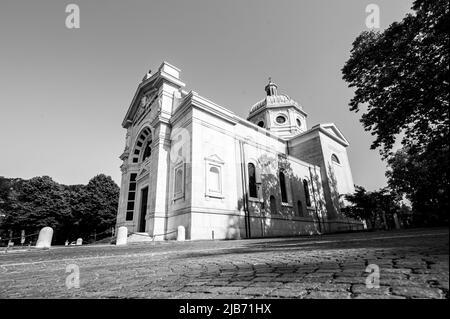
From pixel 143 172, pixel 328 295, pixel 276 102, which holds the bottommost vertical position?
pixel 328 295

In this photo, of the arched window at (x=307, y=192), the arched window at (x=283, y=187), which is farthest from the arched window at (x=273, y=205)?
the arched window at (x=307, y=192)

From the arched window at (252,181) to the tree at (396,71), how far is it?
34.2ft

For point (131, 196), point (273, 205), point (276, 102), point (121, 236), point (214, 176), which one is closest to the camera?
point (121, 236)

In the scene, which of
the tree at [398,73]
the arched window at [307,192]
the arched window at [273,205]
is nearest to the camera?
the tree at [398,73]

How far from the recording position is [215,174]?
17.2m

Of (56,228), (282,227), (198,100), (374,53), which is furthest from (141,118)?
(56,228)

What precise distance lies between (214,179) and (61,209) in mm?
28681

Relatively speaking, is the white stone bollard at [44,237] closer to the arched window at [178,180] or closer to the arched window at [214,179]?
the arched window at [178,180]

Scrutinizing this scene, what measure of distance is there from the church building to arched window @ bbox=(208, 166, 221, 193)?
0.25 ft

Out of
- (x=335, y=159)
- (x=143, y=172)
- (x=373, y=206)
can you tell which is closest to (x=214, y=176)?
(x=143, y=172)

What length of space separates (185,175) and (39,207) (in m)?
29.4

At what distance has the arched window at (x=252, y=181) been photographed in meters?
19.4

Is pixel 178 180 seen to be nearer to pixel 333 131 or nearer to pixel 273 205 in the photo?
Result: pixel 273 205

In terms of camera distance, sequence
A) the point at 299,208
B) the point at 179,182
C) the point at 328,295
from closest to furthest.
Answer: the point at 328,295
the point at 179,182
the point at 299,208
